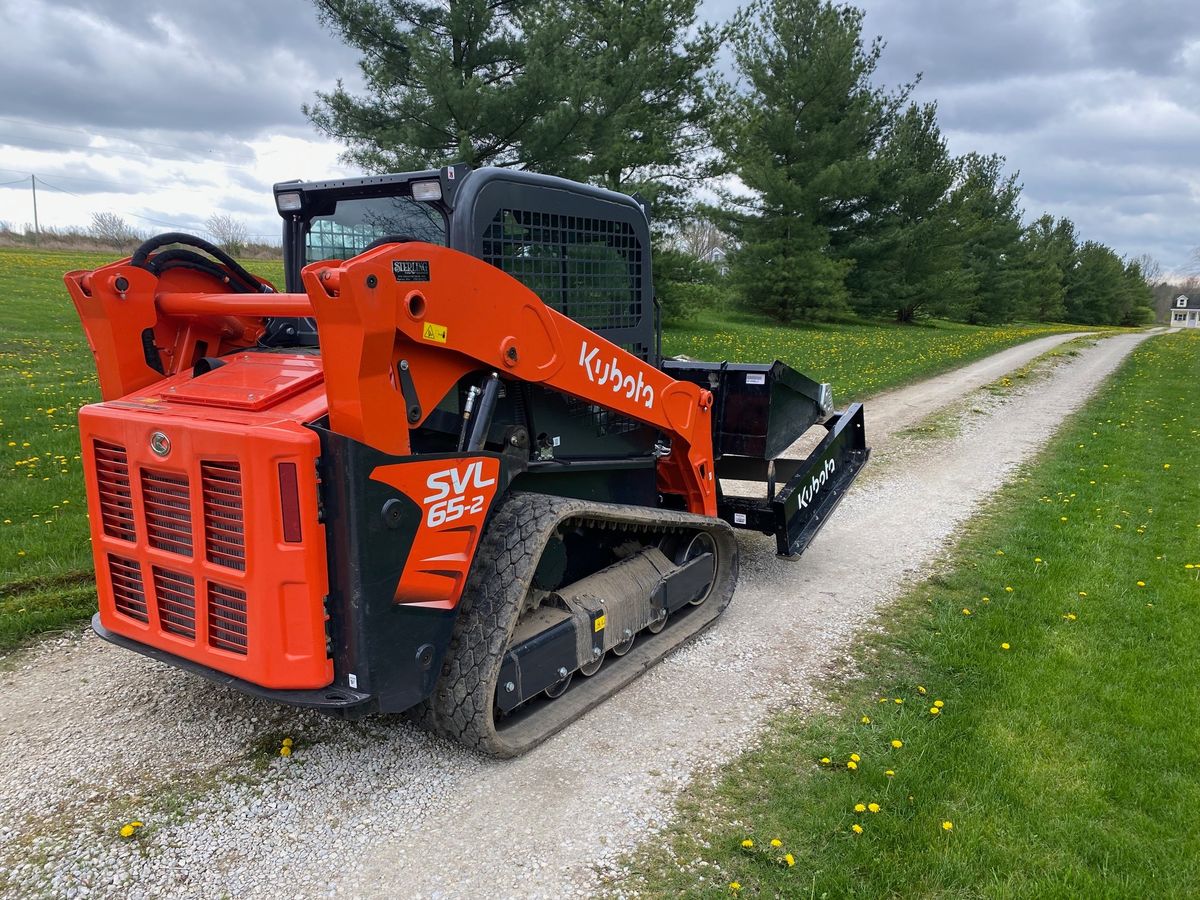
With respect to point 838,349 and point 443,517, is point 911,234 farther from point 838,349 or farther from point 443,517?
point 443,517

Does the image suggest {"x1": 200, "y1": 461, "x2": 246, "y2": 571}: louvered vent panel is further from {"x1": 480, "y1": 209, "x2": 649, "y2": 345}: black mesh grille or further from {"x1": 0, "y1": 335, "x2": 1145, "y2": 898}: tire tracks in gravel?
{"x1": 480, "y1": 209, "x2": 649, "y2": 345}: black mesh grille

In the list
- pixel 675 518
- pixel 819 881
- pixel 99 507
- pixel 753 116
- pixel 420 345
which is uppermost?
pixel 753 116

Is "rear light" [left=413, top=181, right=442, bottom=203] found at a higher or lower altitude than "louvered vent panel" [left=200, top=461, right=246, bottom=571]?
higher

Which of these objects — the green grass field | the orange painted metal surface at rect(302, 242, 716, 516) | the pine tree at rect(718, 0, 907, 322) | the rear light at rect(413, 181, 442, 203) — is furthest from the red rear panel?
the pine tree at rect(718, 0, 907, 322)

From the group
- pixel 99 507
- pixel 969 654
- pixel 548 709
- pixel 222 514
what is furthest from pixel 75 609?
pixel 969 654

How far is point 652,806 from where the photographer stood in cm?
341

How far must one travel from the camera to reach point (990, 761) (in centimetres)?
373

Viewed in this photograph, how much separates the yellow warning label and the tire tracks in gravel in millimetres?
1857

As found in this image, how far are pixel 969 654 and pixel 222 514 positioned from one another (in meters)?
4.03

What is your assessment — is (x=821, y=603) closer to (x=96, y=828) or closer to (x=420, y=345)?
(x=420, y=345)

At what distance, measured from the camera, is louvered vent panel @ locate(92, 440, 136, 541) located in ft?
11.1

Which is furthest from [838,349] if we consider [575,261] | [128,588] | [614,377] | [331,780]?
[128,588]

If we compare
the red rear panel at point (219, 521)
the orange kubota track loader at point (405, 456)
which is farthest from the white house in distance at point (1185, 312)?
the red rear panel at point (219, 521)

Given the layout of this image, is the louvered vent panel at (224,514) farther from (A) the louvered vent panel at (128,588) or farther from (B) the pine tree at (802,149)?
(B) the pine tree at (802,149)
